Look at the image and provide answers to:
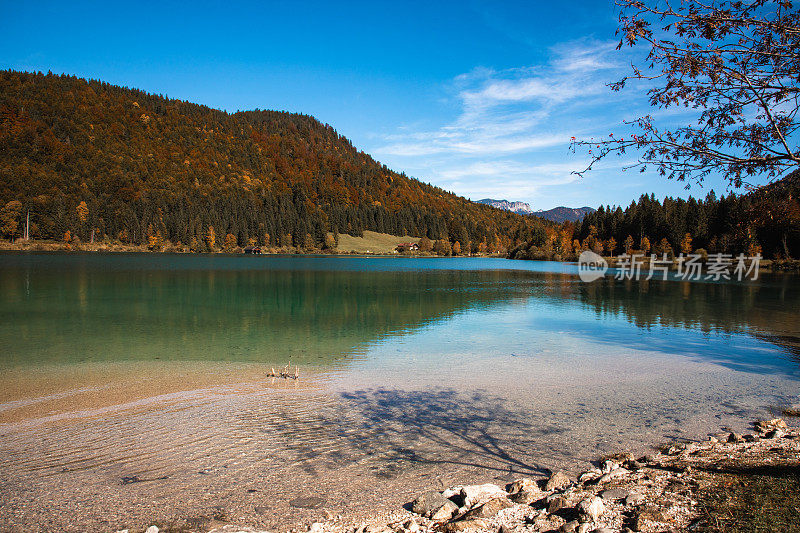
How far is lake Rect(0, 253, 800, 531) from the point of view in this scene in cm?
588

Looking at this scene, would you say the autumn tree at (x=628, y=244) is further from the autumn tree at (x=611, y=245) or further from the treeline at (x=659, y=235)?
the autumn tree at (x=611, y=245)

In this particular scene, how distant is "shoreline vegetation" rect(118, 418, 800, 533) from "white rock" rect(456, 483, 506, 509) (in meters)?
0.01

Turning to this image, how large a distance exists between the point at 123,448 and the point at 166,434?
29.6 inches

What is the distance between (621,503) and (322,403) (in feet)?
→ 21.9

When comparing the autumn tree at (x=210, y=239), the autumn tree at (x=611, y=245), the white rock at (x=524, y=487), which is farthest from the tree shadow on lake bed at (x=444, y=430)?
the autumn tree at (x=210, y=239)

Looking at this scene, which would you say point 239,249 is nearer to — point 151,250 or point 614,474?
point 151,250

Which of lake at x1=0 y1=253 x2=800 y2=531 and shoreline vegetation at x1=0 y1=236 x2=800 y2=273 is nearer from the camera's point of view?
lake at x1=0 y1=253 x2=800 y2=531

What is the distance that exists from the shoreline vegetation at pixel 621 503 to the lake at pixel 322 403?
0.59 metres

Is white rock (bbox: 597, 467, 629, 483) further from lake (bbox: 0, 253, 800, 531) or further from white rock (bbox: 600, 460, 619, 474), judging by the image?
lake (bbox: 0, 253, 800, 531)

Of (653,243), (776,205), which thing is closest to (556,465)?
(776,205)

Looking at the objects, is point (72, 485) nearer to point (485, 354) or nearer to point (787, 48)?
point (787, 48)

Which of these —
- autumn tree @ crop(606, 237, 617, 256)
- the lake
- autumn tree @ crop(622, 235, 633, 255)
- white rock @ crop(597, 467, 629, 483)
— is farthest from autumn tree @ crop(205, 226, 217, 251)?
white rock @ crop(597, 467, 629, 483)

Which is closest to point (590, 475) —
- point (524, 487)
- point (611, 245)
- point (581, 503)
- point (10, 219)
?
point (524, 487)

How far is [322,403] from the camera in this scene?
1006 centimetres
